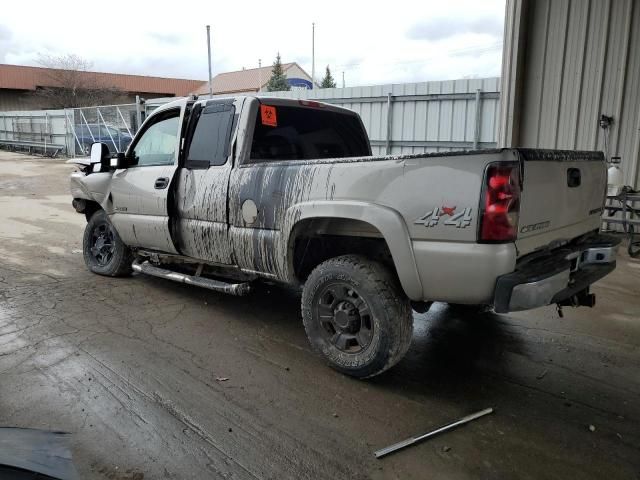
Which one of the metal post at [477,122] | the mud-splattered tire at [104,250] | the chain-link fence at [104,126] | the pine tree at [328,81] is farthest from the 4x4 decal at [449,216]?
the pine tree at [328,81]

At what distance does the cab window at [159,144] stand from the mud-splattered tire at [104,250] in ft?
3.38

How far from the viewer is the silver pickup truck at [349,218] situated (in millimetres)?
3000

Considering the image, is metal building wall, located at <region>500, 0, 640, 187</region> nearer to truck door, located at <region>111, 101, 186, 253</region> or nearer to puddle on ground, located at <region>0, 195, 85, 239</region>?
truck door, located at <region>111, 101, 186, 253</region>

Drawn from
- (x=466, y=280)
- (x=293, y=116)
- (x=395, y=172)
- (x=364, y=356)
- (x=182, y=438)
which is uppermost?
(x=293, y=116)

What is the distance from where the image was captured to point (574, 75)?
348 inches

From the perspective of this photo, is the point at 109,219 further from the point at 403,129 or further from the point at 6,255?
the point at 403,129

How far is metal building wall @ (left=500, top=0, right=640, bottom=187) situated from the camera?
8.32 m

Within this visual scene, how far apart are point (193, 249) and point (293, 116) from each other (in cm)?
156

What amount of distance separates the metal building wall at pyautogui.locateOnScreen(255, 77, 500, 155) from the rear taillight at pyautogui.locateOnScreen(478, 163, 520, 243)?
825 cm

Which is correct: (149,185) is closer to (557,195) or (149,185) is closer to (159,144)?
(159,144)

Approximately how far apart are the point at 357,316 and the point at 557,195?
1.55 metres

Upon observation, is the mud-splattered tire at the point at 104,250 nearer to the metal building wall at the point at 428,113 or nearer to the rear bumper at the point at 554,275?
the rear bumper at the point at 554,275

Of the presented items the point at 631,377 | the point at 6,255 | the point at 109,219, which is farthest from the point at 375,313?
the point at 6,255

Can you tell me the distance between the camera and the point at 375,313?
3484 millimetres
